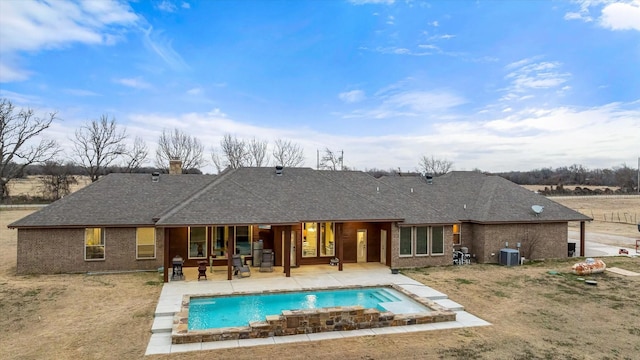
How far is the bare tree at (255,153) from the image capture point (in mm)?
51125

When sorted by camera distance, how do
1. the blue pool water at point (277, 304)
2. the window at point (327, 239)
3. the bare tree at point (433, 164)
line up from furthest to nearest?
the bare tree at point (433, 164) < the window at point (327, 239) < the blue pool water at point (277, 304)

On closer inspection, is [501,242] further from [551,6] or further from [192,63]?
[192,63]

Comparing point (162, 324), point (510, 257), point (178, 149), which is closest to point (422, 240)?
point (510, 257)

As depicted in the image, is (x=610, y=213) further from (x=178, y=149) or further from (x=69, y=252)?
(x=69, y=252)

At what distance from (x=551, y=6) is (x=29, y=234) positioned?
2794cm

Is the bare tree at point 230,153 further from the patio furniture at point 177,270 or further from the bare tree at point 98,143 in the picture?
the patio furniture at point 177,270

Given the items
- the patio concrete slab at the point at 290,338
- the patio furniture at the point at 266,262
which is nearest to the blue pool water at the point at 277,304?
the patio concrete slab at the point at 290,338

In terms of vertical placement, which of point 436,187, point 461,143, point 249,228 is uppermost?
point 461,143

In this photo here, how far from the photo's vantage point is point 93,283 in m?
15.1

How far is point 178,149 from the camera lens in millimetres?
47719

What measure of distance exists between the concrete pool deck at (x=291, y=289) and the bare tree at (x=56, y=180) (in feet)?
138

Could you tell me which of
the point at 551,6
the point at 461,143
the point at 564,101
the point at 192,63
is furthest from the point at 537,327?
the point at 461,143

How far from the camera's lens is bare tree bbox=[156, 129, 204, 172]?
4709 cm

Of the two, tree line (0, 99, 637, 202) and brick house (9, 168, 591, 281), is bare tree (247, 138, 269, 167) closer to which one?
tree line (0, 99, 637, 202)
